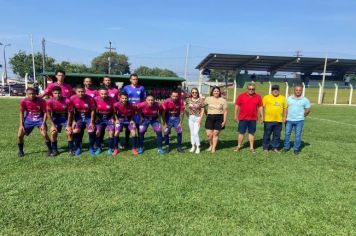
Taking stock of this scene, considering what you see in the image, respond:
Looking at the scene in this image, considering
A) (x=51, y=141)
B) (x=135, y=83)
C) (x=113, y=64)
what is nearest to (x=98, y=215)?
(x=51, y=141)

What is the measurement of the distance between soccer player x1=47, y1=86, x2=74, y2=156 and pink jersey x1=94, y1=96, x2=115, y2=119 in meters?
0.63

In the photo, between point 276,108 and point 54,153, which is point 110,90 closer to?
point 54,153

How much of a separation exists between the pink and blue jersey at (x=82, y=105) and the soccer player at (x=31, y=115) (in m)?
0.68

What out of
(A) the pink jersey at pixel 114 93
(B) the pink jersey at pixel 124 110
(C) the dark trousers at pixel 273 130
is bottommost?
(C) the dark trousers at pixel 273 130

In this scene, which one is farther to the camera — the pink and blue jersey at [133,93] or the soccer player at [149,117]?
the pink and blue jersey at [133,93]

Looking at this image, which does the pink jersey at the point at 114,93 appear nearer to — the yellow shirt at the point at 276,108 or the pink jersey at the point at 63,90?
the pink jersey at the point at 63,90

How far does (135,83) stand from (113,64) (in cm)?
9468

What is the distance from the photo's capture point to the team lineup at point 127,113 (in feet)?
24.4

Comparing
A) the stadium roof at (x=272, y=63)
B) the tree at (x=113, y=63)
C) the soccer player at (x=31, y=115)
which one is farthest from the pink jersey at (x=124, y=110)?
the tree at (x=113, y=63)

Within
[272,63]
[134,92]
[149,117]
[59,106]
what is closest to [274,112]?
[149,117]

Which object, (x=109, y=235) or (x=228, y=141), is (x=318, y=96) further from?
(x=109, y=235)

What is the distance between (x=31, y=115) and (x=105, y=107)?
165 centimetres

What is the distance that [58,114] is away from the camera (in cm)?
757

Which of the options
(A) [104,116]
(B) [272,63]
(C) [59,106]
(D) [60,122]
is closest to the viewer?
(C) [59,106]
